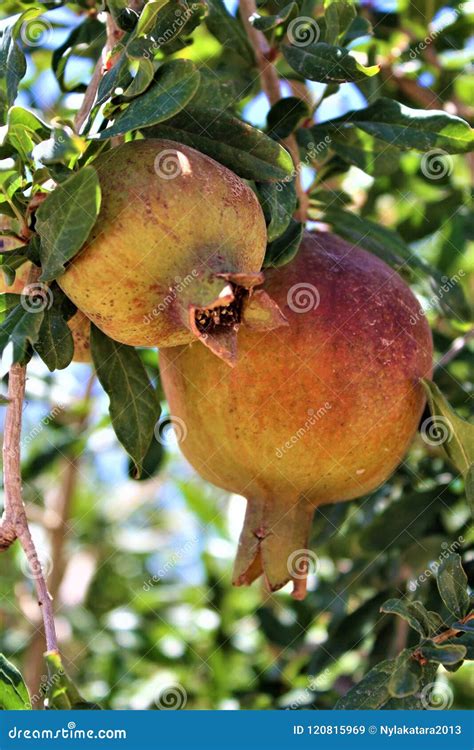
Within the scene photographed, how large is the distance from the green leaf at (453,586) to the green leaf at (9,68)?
1161 millimetres

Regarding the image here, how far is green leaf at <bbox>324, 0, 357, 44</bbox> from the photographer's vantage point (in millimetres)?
2197

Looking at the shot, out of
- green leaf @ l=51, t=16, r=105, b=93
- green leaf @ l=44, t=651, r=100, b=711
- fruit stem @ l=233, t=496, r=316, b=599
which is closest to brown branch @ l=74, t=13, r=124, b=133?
green leaf @ l=51, t=16, r=105, b=93

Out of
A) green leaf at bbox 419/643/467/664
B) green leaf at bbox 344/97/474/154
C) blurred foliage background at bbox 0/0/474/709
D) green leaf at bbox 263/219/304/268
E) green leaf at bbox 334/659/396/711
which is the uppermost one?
green leaf at bbox 344/97/474/154

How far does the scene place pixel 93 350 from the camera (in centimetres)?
205

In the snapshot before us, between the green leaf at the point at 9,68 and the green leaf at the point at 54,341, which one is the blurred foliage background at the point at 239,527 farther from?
the green leaf at the point at 54,341

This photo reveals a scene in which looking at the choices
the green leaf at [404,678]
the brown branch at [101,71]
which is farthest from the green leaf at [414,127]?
the green leaf at [404,678]

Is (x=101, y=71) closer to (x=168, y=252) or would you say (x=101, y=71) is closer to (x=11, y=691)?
(x=168, y=252)

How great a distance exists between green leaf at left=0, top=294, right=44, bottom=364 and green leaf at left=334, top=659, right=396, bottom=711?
2.68 ft

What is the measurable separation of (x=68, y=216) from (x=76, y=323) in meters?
0.49

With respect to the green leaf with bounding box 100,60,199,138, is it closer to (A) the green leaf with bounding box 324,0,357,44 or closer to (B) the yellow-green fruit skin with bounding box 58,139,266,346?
(B) the yellow-green fruit skin with bounding box 58,139,266,346

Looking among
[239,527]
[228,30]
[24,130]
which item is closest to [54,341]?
[24,130]

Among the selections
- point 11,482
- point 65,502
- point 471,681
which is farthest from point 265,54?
point 471,681

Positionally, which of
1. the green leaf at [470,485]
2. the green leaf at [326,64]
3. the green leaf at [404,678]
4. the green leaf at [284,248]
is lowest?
the green leaf at [404,678]

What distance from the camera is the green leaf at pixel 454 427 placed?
2039 millimetres
